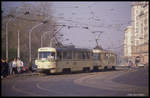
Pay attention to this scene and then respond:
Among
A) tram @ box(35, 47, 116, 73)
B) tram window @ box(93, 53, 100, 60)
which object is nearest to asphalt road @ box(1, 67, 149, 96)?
tram @ box(35, 47, 116, 73)

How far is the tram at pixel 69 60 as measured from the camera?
2762 centimetres

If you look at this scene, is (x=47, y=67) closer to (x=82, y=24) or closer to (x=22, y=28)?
(x=82, y=24)

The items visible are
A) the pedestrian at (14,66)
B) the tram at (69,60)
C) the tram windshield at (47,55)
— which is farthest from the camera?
the tram windshield at (47,55)

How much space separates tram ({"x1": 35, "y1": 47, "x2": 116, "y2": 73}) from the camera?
90.6 feet

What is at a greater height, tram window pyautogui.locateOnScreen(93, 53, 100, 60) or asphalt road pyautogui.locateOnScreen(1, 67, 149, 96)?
tram window pyautogui.locateOnScreen(93, 53, 100, 60)

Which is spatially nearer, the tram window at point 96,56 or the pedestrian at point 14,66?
the pedestrian at point 14,66

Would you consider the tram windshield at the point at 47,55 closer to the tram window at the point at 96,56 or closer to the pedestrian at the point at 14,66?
the pedestrian at the point at 14,66

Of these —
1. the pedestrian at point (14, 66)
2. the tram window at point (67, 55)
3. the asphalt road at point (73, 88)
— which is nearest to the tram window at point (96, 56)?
the tram window at point (67, 55)

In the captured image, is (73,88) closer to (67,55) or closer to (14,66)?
(14,66)

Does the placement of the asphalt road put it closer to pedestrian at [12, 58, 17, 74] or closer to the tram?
pedestrian at [12, 58, 17, 74]

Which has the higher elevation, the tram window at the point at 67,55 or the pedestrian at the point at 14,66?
the tram window at the point at 67,55

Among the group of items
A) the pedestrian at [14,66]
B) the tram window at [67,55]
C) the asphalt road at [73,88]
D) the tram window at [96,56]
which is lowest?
the asphalt road at [73,88]

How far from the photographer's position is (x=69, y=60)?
97.2 ft

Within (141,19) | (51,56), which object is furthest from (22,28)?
(141,19)
